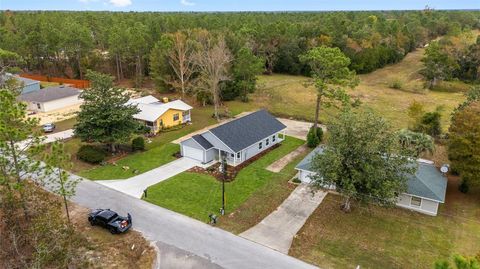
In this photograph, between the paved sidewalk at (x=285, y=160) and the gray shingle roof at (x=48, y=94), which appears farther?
the gray shingle roof at (x=48, y=94)

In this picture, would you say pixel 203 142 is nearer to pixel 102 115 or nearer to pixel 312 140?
pixel 102 115

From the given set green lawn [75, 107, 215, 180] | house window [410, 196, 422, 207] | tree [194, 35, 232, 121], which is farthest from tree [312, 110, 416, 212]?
tree [194, 35, 232, 121]

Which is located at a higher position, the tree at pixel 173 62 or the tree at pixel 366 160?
the tree at pixel 173 62

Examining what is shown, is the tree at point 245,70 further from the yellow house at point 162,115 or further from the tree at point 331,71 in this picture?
the tree at point 331,71

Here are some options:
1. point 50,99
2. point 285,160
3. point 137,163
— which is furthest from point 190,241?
point 50,99

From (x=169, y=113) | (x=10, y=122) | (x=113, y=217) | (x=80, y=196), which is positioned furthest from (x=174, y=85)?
(x=10, y=122)

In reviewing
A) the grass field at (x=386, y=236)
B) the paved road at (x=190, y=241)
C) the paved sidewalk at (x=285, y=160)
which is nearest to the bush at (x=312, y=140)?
the paved sidewalk at (x=285, y=160)
